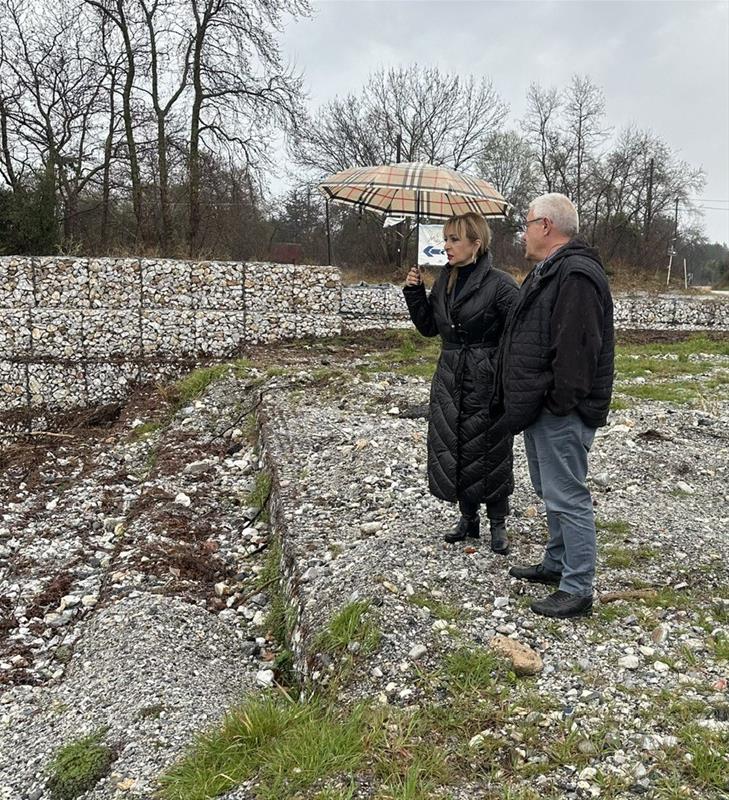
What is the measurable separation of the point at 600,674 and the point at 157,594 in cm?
296

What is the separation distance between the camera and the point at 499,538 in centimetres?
404

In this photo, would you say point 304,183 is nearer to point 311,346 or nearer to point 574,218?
point 311,346

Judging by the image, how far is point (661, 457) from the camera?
632 cm

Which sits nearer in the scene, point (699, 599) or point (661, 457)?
point (699, 599)

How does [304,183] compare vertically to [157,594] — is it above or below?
above

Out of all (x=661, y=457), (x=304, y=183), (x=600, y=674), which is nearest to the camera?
(x=600, y=674)

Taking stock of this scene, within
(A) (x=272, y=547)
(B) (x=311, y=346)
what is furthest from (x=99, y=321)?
(A) (x=272, y=547)

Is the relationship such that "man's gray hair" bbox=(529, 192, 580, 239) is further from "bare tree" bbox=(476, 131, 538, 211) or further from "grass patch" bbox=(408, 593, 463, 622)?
"bare tree" bbox=(476, 131, 538, 211)

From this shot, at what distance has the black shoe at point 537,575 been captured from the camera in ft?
12.0

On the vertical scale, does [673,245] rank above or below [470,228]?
above

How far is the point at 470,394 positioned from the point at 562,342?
34.9 inches

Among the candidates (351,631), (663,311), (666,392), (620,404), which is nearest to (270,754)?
(351,631)

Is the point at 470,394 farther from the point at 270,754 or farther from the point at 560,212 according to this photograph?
the point at 270,754

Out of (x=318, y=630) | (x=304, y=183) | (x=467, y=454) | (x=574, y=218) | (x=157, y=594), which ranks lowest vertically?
(x=157, y=594)
